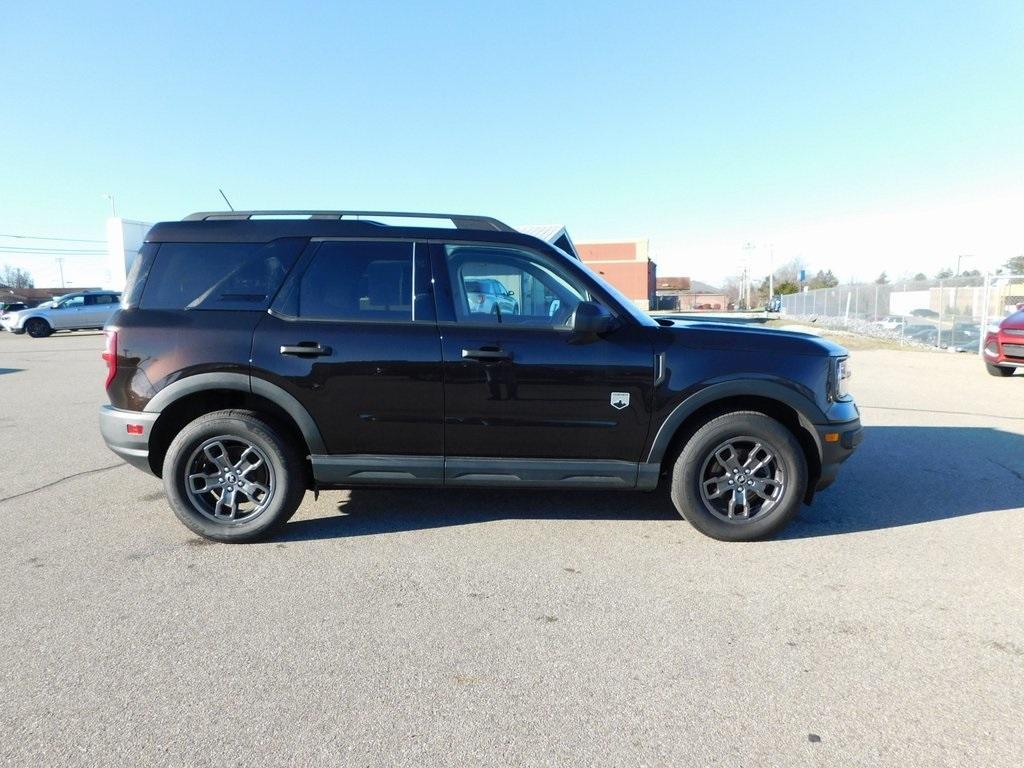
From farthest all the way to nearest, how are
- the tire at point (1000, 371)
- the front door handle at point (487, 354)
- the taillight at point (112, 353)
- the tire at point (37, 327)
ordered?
1. the tire at point (37, 327)
2. the tire at point (1000, 371)
3. the taillight at point (112, 353)
4. the front door handle at point (487, 354)

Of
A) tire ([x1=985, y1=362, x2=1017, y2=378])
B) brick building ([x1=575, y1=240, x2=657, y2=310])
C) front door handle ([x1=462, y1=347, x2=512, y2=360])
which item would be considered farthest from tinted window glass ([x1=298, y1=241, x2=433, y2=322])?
brick building ([x1=575, y1=240, x2=657, y2=310])

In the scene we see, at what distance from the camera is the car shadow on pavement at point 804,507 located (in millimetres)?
4168

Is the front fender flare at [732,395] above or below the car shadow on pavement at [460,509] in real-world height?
above

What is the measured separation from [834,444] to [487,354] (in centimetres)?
220

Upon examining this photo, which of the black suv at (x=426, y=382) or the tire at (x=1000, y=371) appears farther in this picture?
the tire at (x=1000, y=371)

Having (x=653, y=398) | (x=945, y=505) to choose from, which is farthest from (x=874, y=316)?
(x=653, y=398)

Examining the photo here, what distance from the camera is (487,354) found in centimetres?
372

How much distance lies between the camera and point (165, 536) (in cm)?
396

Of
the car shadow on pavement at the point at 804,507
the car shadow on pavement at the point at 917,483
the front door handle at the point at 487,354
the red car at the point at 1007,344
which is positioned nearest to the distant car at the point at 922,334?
the red car at the point at 1007,344

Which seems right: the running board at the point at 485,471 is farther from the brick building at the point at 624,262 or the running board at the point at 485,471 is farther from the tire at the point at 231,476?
the brick building at the point at 624,262

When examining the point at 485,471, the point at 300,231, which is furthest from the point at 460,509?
the point at 300,231

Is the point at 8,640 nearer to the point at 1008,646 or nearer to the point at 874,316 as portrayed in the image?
the point at 1008,646

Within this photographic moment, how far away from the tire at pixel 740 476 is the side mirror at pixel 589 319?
0.91m

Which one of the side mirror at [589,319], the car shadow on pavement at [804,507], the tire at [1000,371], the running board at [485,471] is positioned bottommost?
the car shadow on pavement at [804,507]
